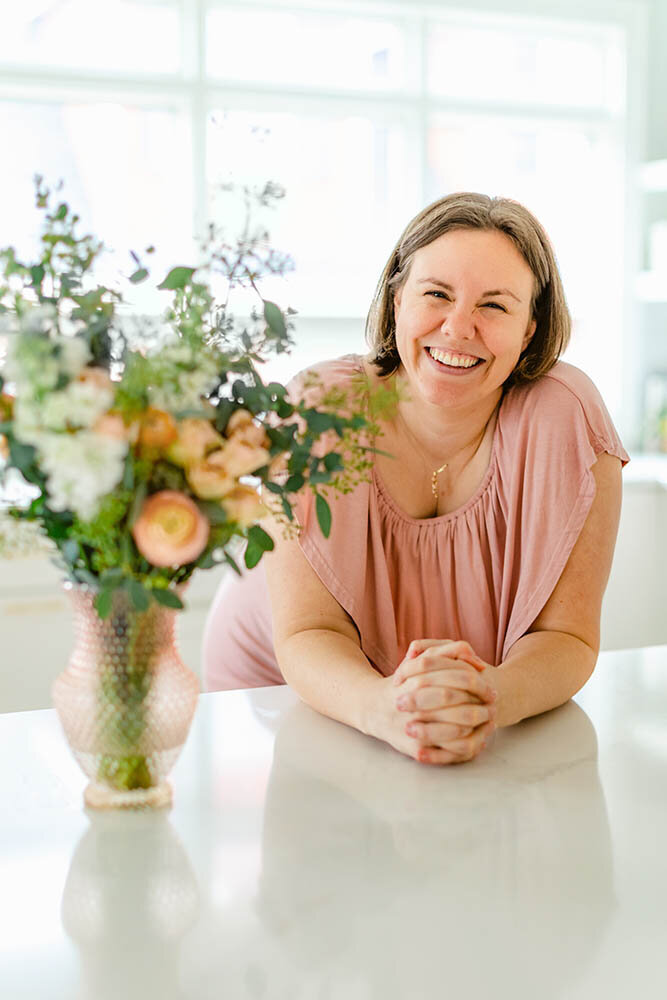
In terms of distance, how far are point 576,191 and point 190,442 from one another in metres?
3.73

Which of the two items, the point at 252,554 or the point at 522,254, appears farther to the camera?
the point at 522,254

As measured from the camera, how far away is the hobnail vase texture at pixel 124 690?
0.97m

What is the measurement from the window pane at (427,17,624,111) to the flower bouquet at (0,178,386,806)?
323 centimetres

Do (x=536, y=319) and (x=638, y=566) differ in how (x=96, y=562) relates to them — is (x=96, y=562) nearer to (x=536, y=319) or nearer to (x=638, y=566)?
(x=536, y=319)

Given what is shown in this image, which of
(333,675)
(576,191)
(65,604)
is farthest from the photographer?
(576,191)

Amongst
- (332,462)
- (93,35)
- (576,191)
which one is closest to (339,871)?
(332,462)

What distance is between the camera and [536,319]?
68.1 inches

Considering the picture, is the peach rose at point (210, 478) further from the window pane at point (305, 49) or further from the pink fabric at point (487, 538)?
the window pane at point (305, 49)

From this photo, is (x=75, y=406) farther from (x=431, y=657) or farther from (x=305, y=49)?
(x=305, y=49)

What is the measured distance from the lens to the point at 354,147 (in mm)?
3885

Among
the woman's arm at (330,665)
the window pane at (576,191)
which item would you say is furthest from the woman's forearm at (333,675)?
the window pane at (576,191)

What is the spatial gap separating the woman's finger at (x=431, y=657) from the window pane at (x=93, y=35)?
278 cm

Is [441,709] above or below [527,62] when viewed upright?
below

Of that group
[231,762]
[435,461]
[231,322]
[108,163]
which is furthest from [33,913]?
[108,163]
